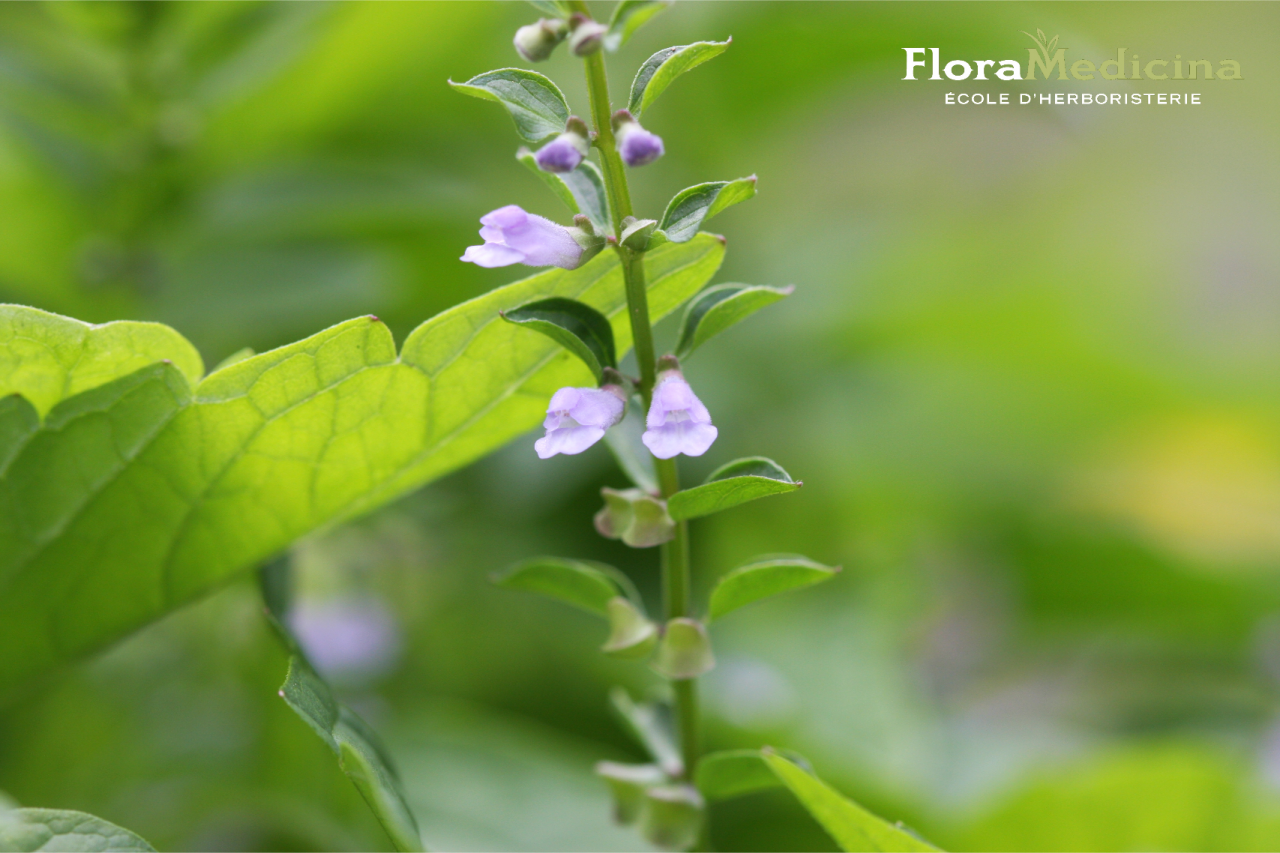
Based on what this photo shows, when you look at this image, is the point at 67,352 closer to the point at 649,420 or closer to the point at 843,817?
the point at 649,420

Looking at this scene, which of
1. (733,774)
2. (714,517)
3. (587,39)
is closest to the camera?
(587,39)

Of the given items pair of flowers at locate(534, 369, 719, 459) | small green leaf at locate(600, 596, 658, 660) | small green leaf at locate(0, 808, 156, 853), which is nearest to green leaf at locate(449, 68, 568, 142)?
pair of flowers at locate(534, 369, 719, 459)

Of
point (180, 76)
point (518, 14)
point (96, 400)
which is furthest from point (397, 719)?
point (518, 14)

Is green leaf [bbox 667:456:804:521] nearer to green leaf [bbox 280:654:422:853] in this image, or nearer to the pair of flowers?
the pair of flowers

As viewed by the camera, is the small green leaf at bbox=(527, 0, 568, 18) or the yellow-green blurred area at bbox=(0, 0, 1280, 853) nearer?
the small green leaf at bbox=(527, 0, 568, 18)

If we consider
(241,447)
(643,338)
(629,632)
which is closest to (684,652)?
(629,632)

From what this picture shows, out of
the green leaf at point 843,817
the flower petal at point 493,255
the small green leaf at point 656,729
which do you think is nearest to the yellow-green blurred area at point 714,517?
the small green leaf at point 656,729
